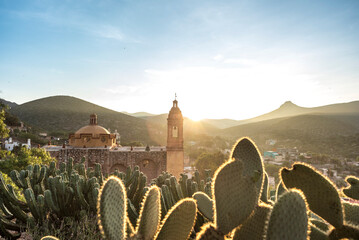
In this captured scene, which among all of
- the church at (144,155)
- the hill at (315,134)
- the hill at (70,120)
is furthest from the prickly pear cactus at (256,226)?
the hill at (70,120)

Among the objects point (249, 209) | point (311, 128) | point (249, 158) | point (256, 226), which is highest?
point (249, 158)

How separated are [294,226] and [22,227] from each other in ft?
23.1

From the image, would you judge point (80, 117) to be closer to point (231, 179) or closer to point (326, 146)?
point (326, 146)

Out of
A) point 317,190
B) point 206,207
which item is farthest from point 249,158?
point 206,207

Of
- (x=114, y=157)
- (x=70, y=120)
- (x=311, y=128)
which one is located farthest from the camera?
(x=311, y=128)

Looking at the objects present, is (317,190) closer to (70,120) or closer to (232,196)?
(232,196)

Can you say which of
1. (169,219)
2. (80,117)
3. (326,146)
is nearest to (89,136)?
(169,219)

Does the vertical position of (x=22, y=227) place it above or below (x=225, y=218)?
below

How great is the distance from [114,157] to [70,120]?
3418 cm

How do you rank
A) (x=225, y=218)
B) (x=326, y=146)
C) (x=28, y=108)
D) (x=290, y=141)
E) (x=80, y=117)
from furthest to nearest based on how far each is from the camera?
(x=28, y=108), (x=80, y=117), (x=290, y=141), (x=326, y=146), (x=225, y=218)

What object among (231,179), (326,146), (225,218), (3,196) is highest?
(231,179)

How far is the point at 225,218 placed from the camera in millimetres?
1000

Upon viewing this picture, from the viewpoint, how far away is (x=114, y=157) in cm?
2114

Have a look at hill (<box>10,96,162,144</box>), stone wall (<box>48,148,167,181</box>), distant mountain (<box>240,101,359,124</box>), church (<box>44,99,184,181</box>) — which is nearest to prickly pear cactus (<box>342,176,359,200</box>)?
church (<box>44,99,184,181</box>)
